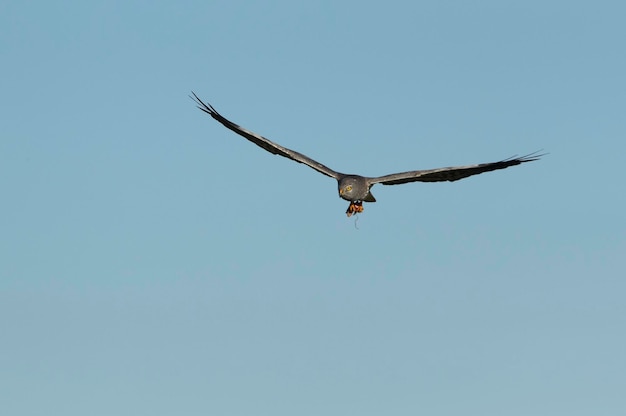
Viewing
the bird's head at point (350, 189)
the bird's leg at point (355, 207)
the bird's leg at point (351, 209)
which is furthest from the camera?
the bird's leg at point (355, 207)

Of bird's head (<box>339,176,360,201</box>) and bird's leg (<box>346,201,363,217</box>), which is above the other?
bird's head (<box>339,176,360,201</box>)

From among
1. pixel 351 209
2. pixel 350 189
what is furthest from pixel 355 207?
pixel 350 189

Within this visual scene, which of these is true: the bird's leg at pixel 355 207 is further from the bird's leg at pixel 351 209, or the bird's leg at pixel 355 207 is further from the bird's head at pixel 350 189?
the bird's head at pixel 350 189

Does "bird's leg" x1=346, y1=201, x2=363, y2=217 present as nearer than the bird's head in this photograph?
No

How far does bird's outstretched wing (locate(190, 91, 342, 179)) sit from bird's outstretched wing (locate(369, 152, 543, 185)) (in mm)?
2173

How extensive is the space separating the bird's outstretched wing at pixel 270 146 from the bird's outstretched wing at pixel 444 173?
7.13 feet

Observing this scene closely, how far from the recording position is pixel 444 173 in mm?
52719

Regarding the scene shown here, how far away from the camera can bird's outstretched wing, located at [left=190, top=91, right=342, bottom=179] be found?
54.3 metres

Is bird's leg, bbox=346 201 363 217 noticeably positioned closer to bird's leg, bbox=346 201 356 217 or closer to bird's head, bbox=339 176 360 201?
bird's leg, bbox=346 201 356 217

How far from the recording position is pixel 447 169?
5209cm

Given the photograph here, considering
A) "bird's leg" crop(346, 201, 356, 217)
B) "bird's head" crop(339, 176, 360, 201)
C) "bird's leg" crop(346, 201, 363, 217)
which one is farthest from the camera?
"bird's leg" crop(346, 201, 363, 217)

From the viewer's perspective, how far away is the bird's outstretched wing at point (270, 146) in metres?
54.3

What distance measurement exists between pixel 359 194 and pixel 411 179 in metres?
2.73

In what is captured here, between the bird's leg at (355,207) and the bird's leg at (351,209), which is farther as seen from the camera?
the bird's leg at (355,207)
